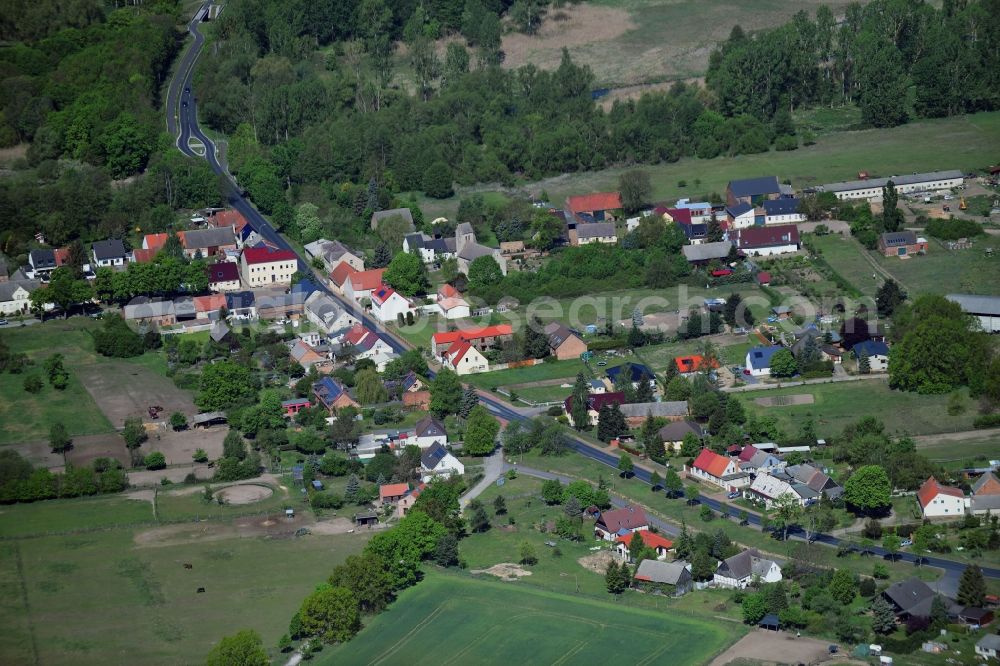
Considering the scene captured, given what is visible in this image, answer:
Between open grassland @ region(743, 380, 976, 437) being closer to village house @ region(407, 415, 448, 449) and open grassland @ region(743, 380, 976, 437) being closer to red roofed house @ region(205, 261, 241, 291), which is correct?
village house @ region(407, 415, 448, 449)

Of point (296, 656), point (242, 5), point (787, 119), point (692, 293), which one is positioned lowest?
point (296, 656)

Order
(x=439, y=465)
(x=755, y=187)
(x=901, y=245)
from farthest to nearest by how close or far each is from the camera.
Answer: (x=755, y=187), (x=901, y=245), (x=439, y=465)

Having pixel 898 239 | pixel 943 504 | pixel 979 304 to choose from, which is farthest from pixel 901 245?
pixel 943 504

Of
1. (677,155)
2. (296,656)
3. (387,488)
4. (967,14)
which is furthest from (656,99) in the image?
(296,656)

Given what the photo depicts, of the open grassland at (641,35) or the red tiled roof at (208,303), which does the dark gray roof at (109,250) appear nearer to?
the red tiled roof at (208,303)

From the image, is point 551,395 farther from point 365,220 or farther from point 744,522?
point 365,220

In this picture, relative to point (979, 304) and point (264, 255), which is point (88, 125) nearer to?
point (264, 255)
